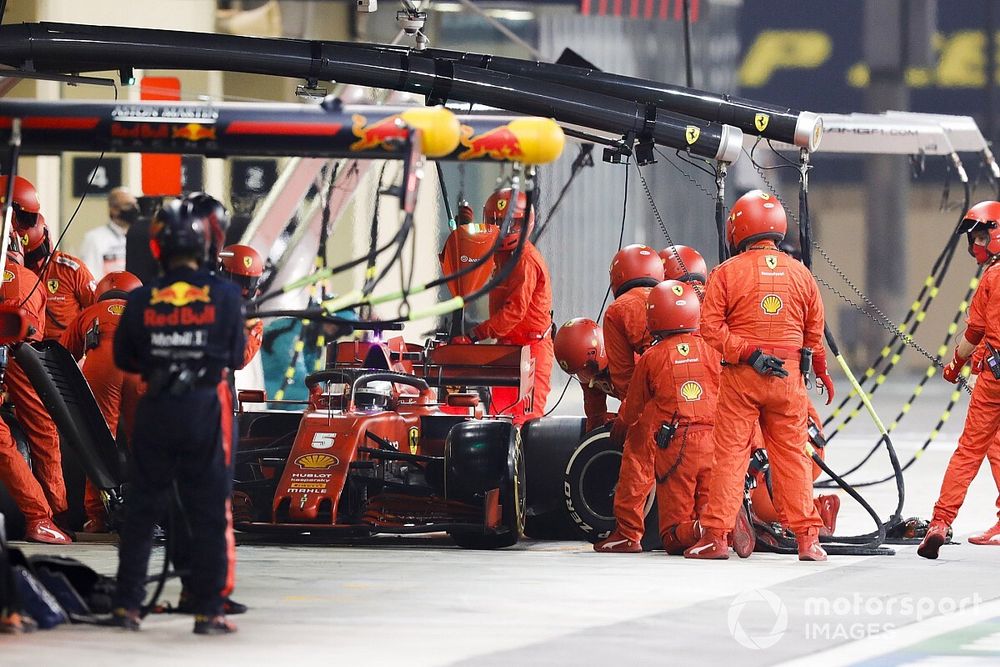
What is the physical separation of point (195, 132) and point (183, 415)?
5.27ft

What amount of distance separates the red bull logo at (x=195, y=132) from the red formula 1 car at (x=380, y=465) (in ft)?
8.83

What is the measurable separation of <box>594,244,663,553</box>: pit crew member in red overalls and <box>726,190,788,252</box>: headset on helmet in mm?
920

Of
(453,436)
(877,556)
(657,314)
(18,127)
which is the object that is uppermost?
(18,127)

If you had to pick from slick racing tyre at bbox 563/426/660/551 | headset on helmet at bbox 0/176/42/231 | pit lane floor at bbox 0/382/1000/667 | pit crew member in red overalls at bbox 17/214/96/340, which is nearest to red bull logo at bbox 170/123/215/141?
pit lane floor at bbox 0/382/1000/667

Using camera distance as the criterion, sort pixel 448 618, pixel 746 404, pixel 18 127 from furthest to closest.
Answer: pixel 746 404, pixel 18 127, pixel 448 618

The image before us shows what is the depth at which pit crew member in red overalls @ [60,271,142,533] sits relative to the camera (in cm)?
1153

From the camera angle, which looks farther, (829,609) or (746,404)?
(746,404)

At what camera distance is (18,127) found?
28.6 ft

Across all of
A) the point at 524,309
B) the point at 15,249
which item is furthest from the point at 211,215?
the point at 524,309

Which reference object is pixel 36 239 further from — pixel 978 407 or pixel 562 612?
pixel 978 407

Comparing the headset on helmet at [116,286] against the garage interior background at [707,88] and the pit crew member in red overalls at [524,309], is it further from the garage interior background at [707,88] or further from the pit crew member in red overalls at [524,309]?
the garage interior background at [707,88]

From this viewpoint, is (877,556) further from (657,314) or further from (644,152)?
(644,152)

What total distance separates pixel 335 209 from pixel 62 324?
16.3 feet

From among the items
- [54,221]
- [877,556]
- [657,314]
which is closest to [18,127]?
[657,314]
